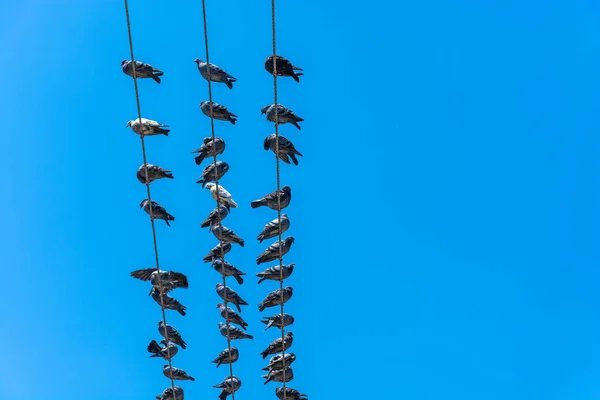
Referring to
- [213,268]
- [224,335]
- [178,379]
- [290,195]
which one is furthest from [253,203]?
[178,379]

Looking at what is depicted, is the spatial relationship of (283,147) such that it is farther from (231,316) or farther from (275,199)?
(231,316)

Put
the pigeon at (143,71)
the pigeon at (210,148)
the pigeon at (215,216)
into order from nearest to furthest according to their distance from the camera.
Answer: the pigeon at (143,71) < the pigeon at (210,148) < the pigeon at (215,216)

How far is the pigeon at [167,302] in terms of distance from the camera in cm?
1189

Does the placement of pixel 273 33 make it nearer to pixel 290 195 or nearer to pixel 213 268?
pixel 290 195

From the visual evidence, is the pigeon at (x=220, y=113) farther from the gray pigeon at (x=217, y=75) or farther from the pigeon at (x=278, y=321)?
the pigeon at (x=278, y=321)

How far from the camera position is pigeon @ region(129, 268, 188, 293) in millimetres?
11656

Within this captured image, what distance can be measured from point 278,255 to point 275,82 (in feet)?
7.98

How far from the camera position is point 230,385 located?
12.8 metres

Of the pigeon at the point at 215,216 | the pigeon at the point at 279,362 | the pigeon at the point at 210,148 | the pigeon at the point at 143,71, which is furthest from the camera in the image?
the pigeon at the point at 279,362

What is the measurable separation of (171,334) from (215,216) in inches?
74.5

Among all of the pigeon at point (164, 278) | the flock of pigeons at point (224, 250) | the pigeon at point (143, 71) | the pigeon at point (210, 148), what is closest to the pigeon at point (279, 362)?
the flock of pigeons at point (224, 250)

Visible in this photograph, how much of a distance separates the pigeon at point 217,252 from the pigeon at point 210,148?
4.42ft

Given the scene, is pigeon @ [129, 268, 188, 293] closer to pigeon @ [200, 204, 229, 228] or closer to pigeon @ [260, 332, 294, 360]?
pigeon @ [200, 204, 229, 228]

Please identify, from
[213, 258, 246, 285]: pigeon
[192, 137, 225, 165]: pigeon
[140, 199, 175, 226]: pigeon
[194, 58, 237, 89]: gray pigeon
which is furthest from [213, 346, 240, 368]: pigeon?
[194, 58, 237, 89]: gray pigeon
